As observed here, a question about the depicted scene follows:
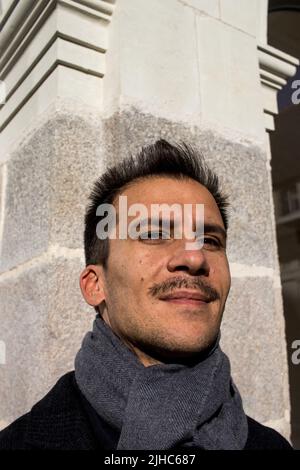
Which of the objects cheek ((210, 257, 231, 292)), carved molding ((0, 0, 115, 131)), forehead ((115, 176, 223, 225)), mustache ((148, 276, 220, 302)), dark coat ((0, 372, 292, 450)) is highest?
carved molding ((0, 0, 115, 131))

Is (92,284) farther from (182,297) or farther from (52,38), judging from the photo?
(52,38)

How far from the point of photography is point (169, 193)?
1.61 metres

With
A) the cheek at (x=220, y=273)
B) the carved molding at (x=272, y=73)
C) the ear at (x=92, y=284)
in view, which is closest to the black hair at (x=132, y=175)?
the ear at (x=92, y=284)

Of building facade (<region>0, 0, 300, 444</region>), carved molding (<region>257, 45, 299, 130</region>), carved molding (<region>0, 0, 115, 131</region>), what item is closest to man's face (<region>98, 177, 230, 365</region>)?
building facade (<region>0, 0, 300, 444</region>)

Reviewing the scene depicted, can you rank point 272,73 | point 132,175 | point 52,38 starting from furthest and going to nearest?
1. point 272,73
2. point 52,38
3. point 132,175

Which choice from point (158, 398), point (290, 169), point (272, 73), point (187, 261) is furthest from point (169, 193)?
point (290, 169)

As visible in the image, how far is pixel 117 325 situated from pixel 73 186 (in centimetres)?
70

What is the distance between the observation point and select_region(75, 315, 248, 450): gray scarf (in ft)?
4.26

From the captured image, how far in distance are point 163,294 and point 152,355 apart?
21 cm

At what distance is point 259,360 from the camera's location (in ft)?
7.05

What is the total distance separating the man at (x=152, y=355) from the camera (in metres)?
1.34

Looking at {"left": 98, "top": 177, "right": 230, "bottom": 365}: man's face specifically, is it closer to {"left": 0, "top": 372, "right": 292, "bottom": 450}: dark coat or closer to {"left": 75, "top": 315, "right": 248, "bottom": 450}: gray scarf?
{"left": 75, "top": 315, "right": 248, "bottom": 450}: gray scarf

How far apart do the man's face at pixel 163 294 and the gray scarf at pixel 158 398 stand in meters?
0.07
